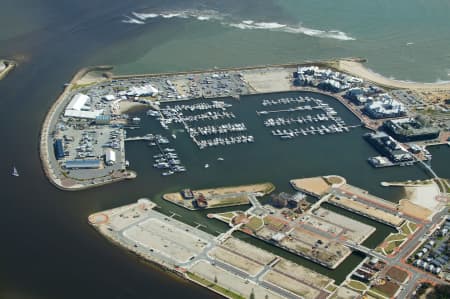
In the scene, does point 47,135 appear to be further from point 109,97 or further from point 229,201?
point 229,201

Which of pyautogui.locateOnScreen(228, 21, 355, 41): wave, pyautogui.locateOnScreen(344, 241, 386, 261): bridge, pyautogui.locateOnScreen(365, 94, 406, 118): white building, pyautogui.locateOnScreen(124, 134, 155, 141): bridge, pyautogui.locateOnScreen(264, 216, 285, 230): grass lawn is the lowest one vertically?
pyautogui.locateOnScreen(344, 241, 386, 261): bridge

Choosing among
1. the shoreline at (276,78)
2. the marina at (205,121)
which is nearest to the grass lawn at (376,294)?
the marina at (205,121)

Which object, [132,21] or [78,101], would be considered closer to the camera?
[78,101]

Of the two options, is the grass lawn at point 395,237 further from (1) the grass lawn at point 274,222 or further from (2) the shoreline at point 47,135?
(2) the shoreline at point 47,135

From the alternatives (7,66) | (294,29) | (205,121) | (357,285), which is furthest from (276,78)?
(357,285)

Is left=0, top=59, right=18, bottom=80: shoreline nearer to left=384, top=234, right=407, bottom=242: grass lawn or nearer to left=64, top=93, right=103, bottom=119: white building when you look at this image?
left=64, top=93, right=103, bottom=119: white building

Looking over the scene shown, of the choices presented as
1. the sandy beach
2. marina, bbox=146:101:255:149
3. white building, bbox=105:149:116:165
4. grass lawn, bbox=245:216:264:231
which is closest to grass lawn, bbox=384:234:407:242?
grass lawn, bbox=245:216:264:231
